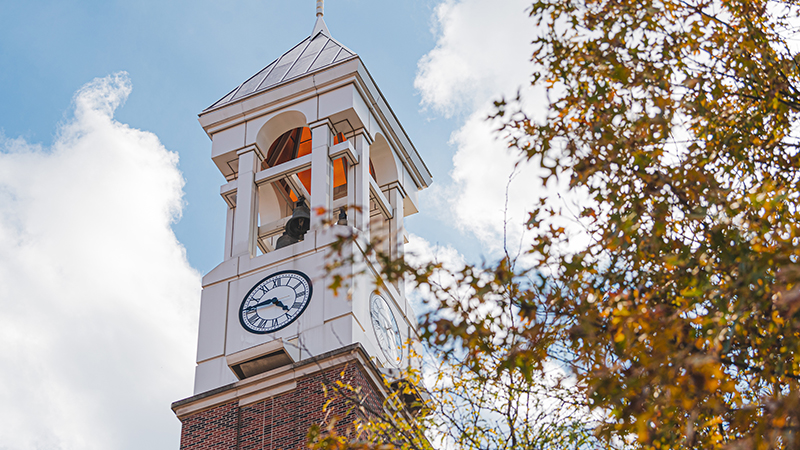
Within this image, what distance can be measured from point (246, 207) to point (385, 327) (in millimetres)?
4023

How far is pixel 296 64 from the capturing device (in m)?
24.1

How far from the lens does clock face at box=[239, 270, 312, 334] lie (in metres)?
18.7

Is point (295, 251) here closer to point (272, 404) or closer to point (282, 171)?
point (282, 171)

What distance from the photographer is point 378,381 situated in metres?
17.4

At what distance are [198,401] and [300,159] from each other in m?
6.32

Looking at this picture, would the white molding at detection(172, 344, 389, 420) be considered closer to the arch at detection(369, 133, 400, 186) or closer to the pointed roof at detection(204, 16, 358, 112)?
the arch at detection(369, 133, 400, 186)

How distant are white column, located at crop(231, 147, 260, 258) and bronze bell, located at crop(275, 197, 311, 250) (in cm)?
64

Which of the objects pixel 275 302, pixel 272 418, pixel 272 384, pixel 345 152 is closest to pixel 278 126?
pixel 345 152

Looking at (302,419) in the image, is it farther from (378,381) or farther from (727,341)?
(727,341)

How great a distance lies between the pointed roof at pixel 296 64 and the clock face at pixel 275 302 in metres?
5.54

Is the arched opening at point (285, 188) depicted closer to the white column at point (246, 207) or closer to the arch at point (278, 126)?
the arch at point (278, 126)

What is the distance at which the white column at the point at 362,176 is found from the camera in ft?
66.7

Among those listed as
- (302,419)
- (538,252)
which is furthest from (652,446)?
(302,419)

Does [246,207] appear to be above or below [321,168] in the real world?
above
